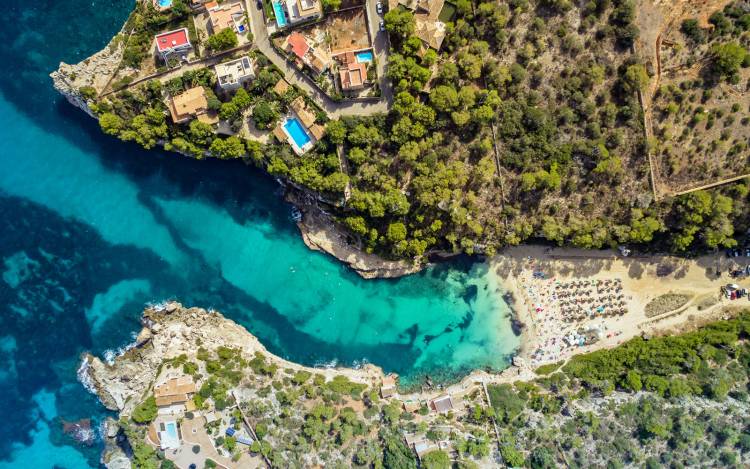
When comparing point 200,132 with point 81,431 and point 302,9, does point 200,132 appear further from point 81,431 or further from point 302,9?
point 81,431

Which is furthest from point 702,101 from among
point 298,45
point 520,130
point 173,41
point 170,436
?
point 170,436

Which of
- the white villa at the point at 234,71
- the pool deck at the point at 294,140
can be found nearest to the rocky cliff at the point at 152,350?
the pool deck at the point at 294,140

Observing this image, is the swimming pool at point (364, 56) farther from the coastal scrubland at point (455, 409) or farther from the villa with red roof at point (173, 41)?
the coastal scrubland at point (455, 409)

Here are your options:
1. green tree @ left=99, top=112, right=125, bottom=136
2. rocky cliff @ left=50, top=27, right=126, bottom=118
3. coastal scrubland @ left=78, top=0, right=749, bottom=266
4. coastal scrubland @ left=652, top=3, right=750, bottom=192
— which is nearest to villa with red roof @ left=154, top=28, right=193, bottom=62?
coastal scrubland @ left=78, top=0, right=749, bottom=266

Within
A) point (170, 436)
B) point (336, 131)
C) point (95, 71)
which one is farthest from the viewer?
point (170, 436)

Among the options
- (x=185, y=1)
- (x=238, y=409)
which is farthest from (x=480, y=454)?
(x=185, y=1)

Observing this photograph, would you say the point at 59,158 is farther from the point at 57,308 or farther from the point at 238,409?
the point at 238,409
